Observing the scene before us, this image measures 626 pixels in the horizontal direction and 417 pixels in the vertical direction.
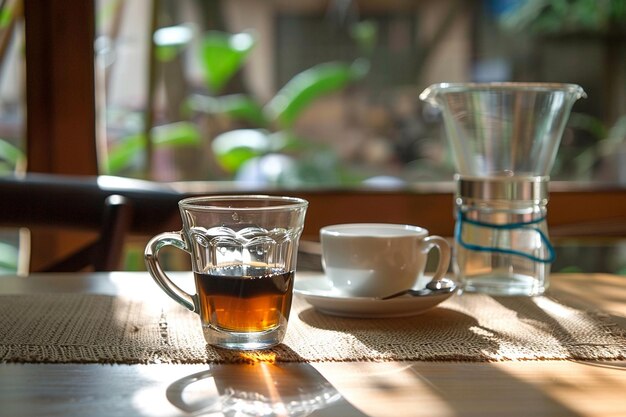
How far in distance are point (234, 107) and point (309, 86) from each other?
0.27 meters

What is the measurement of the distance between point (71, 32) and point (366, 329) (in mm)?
1401

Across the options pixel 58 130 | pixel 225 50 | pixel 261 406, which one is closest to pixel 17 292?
pixel 261 406

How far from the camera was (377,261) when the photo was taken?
→ 88 centimetres

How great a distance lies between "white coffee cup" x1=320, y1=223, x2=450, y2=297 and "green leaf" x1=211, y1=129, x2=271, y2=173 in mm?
1958

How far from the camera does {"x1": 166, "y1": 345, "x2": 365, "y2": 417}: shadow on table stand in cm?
55

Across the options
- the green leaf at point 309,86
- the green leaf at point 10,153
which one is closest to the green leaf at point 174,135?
the green leaf at point 309,86

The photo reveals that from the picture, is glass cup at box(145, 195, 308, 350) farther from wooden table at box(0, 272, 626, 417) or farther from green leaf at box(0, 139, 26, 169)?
green leaf at box(0, 139, 26, 169)

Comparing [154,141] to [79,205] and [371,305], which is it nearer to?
[79,205]

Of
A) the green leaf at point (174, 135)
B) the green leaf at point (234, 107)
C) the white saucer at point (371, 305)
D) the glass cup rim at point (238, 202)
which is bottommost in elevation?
the white saucer at point (371, 305)

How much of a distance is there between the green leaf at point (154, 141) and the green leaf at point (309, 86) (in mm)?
302

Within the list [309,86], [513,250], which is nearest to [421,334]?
[513,250]

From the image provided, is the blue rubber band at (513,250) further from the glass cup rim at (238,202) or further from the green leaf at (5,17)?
the green leaf at (5,17)

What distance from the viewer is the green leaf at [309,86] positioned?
283 centimetres

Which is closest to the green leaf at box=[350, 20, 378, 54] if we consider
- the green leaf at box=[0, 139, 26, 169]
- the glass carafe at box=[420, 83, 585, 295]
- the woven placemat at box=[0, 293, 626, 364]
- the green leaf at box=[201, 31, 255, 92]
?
the green leaf at box=[201, 31, 255, 92]
